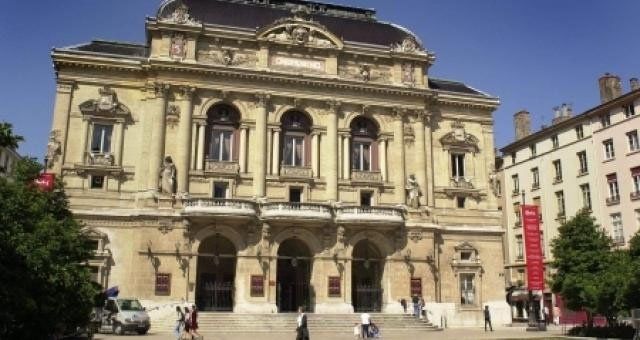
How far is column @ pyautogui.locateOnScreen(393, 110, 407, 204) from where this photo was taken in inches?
1690

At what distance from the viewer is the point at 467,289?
43.2 meters

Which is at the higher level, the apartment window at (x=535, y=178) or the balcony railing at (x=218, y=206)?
the apartment window at (x=535, y=178)

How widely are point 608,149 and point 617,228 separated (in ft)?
21.7

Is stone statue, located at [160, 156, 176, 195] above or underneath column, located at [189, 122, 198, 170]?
underneath

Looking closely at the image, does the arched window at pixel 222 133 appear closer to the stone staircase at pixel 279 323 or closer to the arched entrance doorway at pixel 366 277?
the arched entrance doorway at pixel 366 277

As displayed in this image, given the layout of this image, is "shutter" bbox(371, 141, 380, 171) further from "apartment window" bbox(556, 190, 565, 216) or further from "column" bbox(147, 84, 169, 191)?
"apartment window" bbox(556, 190, 565, 216)

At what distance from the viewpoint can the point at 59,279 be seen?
1861 cm

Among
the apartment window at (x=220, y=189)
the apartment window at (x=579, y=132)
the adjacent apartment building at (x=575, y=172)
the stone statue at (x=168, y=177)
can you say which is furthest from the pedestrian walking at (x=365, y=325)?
the apartment window at (x=579, y=132)

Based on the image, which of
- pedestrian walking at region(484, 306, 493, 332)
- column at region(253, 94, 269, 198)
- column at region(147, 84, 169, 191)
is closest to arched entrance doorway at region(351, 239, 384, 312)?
pedestrian walking at region(484, 306, 493, 332)

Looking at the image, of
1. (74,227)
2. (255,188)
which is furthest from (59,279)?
(255,188)

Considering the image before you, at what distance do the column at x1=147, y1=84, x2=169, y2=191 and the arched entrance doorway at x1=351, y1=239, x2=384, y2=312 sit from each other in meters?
14.4

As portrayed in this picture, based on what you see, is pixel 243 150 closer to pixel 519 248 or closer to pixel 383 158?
pixel 383 158

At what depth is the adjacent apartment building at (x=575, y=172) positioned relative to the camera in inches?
1855

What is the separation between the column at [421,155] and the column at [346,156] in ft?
16.8
